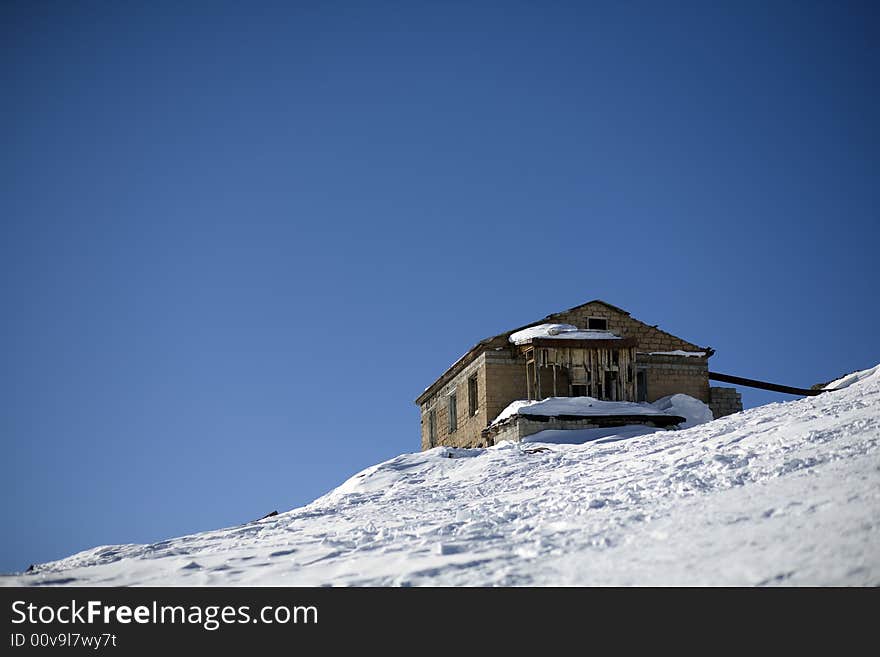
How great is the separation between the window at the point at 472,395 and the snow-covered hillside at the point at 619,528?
46.4ft

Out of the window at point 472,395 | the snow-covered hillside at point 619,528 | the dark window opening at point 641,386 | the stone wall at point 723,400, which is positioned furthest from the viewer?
the stone wall at point 723,400

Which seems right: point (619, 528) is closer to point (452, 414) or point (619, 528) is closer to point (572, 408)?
point (572, 408)

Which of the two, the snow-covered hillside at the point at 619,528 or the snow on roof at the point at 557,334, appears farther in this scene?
the snow on roof at the point at 557,334

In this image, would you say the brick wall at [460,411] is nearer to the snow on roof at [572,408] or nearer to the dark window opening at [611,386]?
the snow on roof at [572,408]

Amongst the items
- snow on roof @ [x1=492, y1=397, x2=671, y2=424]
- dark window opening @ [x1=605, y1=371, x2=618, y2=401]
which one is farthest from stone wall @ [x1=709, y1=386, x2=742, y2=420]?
snow on roof @ [x1=492, y1=397, x2=671, y2=424]

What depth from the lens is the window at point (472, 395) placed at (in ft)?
87.9

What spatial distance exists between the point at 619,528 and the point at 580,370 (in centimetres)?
1876

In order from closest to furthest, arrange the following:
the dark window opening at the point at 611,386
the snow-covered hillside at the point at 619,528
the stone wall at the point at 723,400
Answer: the snow-covered hillside at the point at 619,528 → the dark window opening at the point at 611,386 → the stone wall at the point at 723,400

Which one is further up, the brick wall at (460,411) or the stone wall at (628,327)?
the stone wall at (628,327)

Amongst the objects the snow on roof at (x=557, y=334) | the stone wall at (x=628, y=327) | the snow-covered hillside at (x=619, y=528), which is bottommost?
the snow-covered hillside at (x=619, y=528)


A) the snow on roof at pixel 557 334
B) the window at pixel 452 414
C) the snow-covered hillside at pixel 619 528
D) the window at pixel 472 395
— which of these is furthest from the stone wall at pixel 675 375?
the snow-covered hillside at pixel 619 528

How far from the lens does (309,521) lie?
11.1 m
